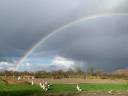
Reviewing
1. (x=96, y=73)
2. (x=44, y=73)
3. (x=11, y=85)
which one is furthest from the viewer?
(x=96, y=73)

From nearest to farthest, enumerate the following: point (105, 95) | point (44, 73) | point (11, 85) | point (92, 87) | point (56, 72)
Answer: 1. point (105, 95)
2. point (11, 85)
3. point (92, 87)
4. point (44, 73)
5. point (56, 72)

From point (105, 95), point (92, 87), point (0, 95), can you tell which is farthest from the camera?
point (92, 87)

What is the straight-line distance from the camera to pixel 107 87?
73.1 meters

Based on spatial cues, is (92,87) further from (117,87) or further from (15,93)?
(15,93)

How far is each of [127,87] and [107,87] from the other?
5481mm

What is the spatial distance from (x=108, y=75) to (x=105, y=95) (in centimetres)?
8782

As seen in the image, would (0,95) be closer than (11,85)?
Yes

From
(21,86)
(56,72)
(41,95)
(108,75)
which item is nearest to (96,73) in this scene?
(108,75)

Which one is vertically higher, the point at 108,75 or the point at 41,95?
the point at 108,75

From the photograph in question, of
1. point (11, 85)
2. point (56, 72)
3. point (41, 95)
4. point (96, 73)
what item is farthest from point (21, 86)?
point (96, 73)

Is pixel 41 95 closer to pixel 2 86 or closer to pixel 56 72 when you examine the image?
pixel 2 86

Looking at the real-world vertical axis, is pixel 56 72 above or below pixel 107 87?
above

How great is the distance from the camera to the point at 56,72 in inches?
5157

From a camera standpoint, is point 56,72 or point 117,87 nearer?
point 117,87
